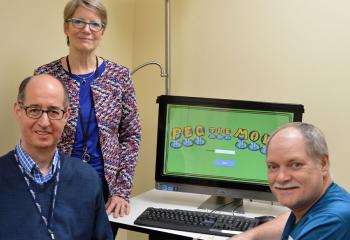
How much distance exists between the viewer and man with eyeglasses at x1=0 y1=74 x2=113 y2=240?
5.33 ft

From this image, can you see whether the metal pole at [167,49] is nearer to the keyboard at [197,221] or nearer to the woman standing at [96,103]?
the woman standing at [96,103]

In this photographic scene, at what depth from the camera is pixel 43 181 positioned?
1.70 m

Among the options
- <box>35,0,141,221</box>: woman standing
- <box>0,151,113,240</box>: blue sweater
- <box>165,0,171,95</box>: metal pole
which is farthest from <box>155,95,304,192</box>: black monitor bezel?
<box>0,151,113,240</box>: blue sweater

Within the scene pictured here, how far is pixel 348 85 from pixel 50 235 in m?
1.94

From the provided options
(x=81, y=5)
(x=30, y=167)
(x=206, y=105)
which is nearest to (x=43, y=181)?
(x=30, y=167)

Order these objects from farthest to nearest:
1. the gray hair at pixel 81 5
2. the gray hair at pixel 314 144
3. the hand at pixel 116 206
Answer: the hand at pixel 116 206, the gray hair at pixel 81 5, the gray hair at pixel 314 144

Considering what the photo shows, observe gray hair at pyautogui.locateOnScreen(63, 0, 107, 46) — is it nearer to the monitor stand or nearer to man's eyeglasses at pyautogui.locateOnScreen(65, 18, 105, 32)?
man's eyeglasses at pyautogui.locateOnScreen(65, 18, 105, 32)

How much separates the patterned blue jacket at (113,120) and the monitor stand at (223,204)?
48 centimetres

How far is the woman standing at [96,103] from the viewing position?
2152 millimetres

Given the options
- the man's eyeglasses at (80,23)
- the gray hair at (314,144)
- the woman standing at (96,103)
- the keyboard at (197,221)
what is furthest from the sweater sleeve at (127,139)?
the gray hair at (314,144)

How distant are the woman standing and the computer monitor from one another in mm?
275

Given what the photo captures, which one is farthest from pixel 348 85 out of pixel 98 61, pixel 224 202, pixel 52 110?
pixel 52 110

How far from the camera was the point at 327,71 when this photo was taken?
2828mm

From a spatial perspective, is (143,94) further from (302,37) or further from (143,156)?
(302,37)
